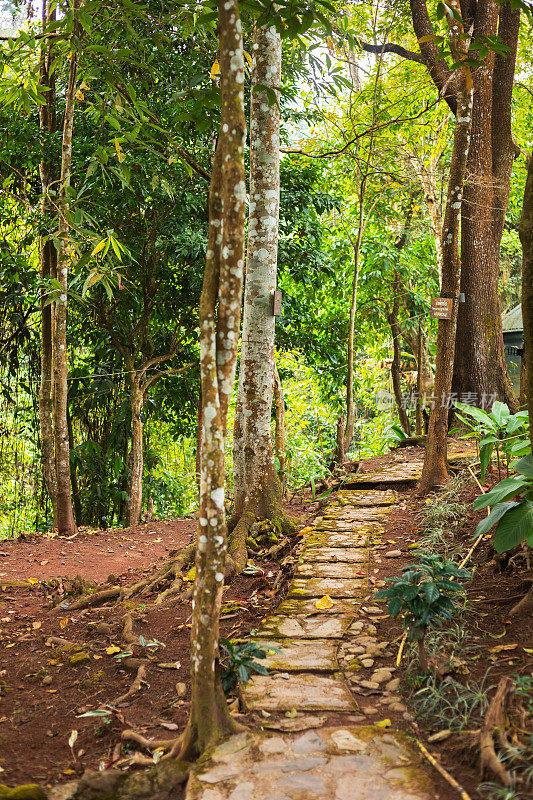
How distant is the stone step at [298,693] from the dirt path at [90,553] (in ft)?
8.96

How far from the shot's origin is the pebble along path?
73.3 inches

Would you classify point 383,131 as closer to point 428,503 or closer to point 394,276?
point 394,276

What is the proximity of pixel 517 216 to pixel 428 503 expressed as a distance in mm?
11106

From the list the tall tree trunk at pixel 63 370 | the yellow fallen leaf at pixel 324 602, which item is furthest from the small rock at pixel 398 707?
the tall tree trunk at pixel 63 370

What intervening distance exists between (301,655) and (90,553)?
12.2ft

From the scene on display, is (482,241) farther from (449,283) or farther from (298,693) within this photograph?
(298,693)

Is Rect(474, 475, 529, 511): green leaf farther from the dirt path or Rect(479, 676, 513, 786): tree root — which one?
the dirt path

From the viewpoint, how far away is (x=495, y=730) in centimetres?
193

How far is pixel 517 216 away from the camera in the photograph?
13578 mm

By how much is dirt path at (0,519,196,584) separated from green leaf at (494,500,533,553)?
3246 millimetres

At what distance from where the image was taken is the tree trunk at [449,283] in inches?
179

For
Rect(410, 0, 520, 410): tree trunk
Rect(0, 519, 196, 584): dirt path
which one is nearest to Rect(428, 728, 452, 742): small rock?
Rect(0, 519, 196, 584): dirt path

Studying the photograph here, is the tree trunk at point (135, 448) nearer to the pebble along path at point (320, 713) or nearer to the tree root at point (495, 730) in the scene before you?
the pebble along path at point (320, 713)

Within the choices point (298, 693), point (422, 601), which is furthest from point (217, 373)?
point (298, 693)
